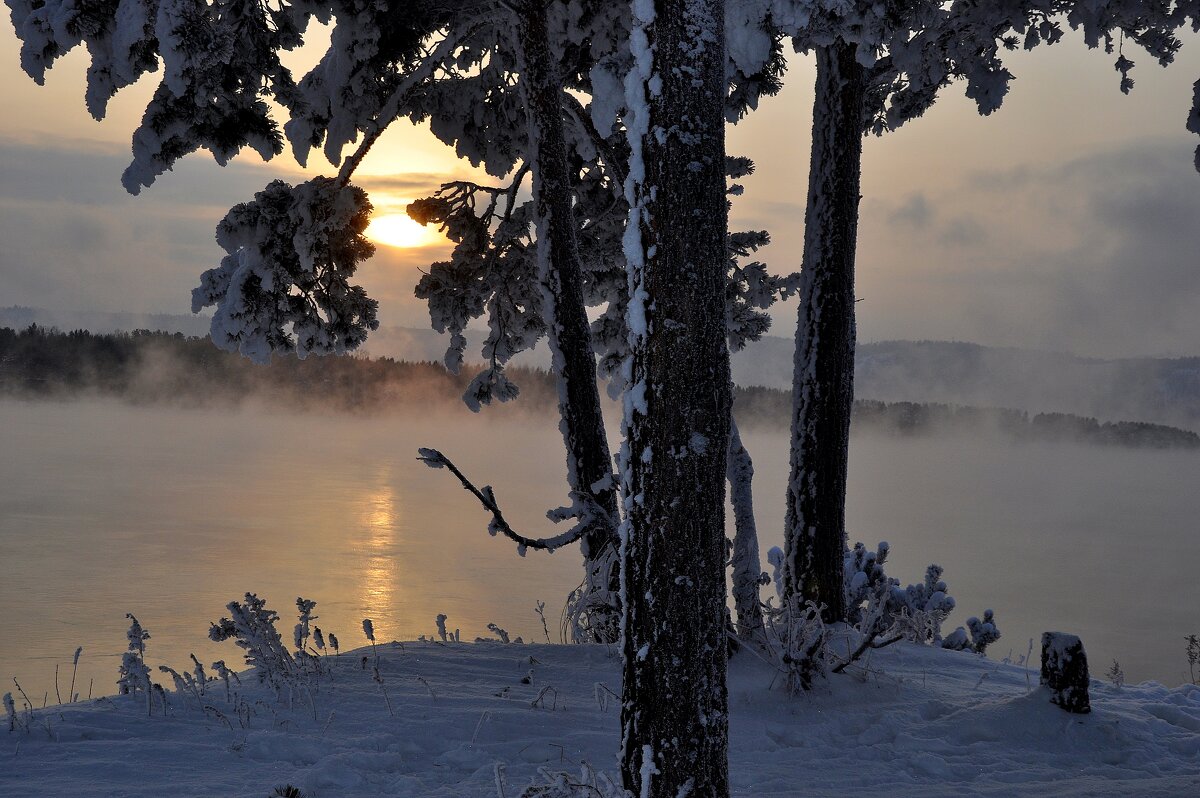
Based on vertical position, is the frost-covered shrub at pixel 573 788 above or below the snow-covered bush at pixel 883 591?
above

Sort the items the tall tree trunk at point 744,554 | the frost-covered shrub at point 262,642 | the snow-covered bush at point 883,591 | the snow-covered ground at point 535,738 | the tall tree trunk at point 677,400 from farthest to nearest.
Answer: the snow-covered bush at point 883,591, the tall tree trunk at point 744,554, the frost-covered shrub at point 262,642, the snow-covered ground at point 535,738, the tall tree trunk at point 677,400

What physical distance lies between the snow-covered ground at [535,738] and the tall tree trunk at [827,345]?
172 cm

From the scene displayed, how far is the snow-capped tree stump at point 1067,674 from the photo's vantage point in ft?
21.2

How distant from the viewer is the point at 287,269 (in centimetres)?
988

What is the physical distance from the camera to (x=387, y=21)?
9727mm

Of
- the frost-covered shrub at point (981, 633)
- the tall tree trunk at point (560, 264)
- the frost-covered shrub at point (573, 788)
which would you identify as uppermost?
the tall tree trunk at point (560, 264)

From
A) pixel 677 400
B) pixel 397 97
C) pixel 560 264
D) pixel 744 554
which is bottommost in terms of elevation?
pixel 744 554

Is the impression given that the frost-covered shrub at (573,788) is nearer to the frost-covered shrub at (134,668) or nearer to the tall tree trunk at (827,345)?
the frost-covered shrub at (134,668)

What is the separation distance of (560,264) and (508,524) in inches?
101

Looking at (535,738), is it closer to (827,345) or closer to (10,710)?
(10,710)

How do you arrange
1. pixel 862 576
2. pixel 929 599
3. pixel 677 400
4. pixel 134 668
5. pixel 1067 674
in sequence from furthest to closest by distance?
pixel 929 599, pixel 862 576, pixel 1067 674, pixel 134 668, pixel 677 400

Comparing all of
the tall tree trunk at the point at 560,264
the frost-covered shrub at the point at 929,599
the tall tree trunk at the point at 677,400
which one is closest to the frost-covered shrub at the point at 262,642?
the tall tree trunk at the point at 560,264

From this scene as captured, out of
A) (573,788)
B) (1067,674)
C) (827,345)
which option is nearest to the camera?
(573,788)

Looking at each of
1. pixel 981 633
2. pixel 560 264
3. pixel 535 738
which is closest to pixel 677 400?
pixel 535 738
